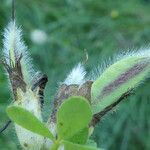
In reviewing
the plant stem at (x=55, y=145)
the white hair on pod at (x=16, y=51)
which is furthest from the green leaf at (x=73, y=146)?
the white hair on pod at (x=16, y=51)

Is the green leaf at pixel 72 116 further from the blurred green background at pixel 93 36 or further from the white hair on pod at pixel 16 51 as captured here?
the blurred green background at pixel 93 36

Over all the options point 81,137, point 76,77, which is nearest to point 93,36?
point 76,77

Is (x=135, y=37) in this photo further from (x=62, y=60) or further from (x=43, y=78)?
(x=43, y=78)

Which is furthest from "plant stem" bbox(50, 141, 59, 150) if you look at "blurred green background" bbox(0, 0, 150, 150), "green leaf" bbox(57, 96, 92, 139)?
"blurred green background" bbox(0, 0, 150, 150)

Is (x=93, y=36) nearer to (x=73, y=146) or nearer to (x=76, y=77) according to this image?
(x=76, y=77)

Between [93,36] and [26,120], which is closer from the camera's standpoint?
[26,120]

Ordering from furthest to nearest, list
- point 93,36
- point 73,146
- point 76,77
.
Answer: point 93,36 < point 76,77 < point 73,146

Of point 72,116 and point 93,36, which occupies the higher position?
point 93,36
